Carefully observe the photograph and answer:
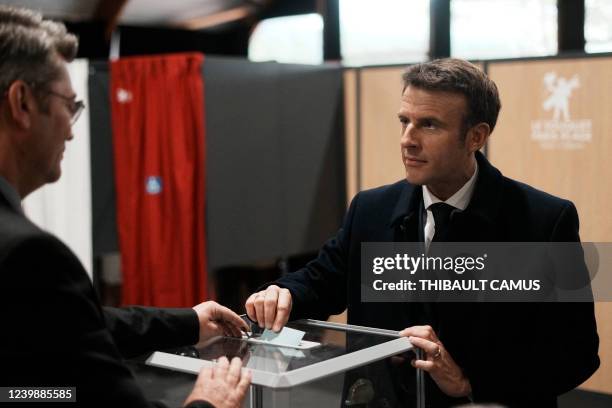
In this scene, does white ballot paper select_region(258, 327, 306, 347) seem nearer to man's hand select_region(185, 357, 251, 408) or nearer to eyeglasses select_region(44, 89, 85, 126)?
man's hand select_region(185, 357, 251, 408)

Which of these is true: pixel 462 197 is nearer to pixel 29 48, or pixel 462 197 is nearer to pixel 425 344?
pixel 425 344

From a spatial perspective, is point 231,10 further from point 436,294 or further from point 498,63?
point 436,294

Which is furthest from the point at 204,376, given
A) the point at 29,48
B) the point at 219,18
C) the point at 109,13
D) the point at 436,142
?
the point at 219,18

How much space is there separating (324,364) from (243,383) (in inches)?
5.9

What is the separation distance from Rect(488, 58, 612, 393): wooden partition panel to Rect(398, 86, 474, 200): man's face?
6.95ft

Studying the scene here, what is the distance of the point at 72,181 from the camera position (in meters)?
4.28

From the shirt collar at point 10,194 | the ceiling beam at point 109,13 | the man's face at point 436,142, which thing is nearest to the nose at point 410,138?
the man's face at point 436,142

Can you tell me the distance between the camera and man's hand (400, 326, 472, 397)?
1.72m

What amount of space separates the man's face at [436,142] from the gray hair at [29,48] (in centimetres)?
103

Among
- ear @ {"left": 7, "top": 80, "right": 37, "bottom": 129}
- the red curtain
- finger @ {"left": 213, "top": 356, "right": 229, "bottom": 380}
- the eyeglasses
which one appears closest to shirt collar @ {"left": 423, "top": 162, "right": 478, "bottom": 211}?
finger @ {"left": 213, "top": 356, "right": 229, "bottom": 380}

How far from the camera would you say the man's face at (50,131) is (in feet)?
4.39

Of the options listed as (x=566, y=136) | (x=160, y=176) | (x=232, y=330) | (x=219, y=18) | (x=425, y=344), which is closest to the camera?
(x=425, y=344)

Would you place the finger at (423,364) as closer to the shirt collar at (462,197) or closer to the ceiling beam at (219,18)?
the shirt collar at (462,197)

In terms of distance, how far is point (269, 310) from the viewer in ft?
6.20
